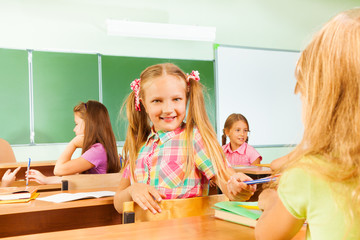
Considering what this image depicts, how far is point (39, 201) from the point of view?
1643 millimetres

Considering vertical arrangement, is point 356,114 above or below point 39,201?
above

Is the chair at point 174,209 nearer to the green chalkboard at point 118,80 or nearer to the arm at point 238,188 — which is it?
the arm at point 238,188

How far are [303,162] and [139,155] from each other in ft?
3.40

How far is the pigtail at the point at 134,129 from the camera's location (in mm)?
1623

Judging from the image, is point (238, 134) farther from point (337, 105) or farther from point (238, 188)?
point (337, 105)

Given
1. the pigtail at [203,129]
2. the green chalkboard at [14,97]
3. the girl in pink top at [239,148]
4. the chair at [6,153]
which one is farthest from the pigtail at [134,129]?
the green chalkboard at [14,97]

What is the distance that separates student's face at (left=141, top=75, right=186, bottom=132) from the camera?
1.49m

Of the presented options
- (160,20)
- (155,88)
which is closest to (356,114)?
(155,88)

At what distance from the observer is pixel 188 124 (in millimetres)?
1522

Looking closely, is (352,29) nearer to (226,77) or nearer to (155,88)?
(155,88)

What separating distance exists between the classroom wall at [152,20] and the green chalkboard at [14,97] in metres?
0.15

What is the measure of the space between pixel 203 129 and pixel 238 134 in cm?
283

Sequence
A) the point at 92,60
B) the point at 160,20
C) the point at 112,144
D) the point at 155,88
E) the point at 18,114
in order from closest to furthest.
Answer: the point at 155,88
the point at 112,144
the point at 18,114
the point at 92,60
the point at 160,20

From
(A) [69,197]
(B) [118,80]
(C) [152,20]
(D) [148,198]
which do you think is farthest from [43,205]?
(C) [152,20]
